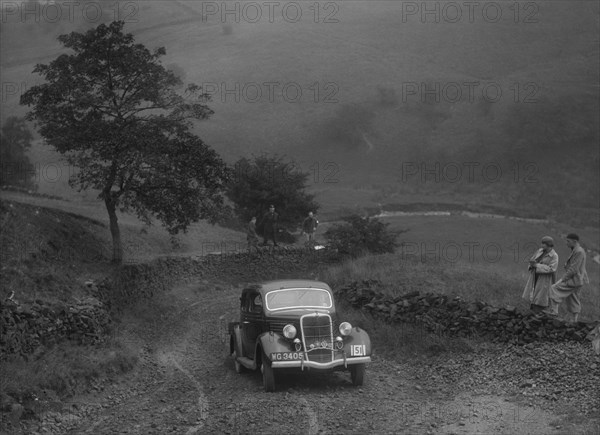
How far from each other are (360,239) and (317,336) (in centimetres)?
1917

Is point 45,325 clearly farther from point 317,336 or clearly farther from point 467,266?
point 467,266

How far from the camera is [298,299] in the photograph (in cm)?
1553

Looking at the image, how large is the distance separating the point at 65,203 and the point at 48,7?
9882cm

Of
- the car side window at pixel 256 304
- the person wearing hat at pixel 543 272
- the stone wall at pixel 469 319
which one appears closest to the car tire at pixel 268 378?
the car side window at pixel 256 304

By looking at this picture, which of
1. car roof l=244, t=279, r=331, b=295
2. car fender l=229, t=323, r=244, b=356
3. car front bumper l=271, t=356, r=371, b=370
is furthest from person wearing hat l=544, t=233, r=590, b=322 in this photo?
car fender l=229, t=323, r=244, b=356

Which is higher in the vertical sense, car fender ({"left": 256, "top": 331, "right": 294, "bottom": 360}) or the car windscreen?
the car windscreen

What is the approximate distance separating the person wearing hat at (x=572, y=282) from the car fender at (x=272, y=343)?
245 inches

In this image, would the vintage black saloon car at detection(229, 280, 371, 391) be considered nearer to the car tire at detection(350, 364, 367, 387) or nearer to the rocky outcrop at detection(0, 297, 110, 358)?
the car tire at detection(350, 364, 367, 387)

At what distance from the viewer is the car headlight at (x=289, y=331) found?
14078mm

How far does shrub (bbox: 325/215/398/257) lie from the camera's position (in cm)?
3291

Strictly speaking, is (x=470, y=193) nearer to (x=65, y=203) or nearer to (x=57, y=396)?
(x=65, y=203)

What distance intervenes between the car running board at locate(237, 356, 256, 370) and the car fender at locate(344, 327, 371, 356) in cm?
212

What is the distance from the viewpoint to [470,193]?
7812 cm

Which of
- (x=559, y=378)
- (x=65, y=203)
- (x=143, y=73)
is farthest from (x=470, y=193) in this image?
(x=559, y=378)
